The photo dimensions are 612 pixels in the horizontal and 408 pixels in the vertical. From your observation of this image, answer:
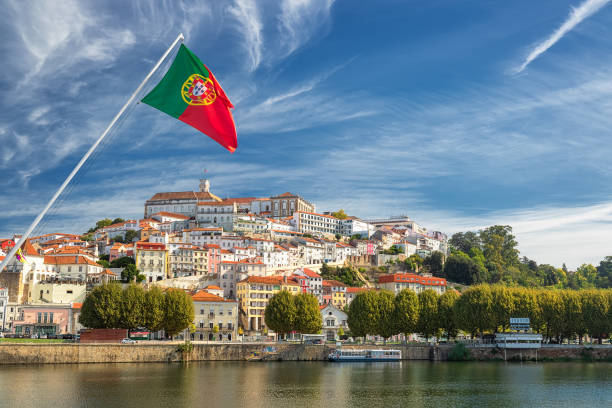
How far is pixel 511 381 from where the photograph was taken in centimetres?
4062

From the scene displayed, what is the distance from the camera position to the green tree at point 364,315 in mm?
61688

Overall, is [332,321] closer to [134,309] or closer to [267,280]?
[267,280]

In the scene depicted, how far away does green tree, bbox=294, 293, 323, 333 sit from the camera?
2419 inches

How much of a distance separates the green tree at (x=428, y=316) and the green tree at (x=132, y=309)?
28149 millimetres

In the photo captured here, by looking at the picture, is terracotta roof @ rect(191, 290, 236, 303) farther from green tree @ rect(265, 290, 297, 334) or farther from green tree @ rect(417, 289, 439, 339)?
green tree @ rect(417, 289, 439, 339)

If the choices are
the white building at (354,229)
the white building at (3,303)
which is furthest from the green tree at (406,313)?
the white building at (354,229)

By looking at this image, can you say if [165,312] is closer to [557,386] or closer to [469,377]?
[469,377]

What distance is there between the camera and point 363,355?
5906cm

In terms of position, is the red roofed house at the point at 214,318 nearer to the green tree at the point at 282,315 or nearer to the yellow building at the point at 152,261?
the green tree at the point at 282,315

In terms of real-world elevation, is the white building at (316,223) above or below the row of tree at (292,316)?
above

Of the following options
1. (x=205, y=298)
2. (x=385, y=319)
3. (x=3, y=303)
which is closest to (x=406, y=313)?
(x=385, y=319)

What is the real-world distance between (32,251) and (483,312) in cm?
5182

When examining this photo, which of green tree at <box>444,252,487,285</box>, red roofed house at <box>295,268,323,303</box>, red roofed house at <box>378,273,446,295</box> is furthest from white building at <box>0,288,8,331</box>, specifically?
green tree at <box>444,252,487,285</box>

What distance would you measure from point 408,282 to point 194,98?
85.4m
